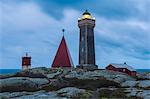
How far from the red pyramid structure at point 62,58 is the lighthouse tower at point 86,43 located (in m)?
2.45

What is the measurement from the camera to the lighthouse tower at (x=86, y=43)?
50219 millimetres

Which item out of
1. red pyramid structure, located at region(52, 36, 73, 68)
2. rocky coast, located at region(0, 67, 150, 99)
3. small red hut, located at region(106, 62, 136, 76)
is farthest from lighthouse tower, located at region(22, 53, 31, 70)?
small red hut, located at region(106, 62, 136, 76)

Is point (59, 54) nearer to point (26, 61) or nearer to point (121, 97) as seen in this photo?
point (26, 61)

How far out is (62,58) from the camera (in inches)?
1928

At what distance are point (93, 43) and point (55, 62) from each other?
7359 mm

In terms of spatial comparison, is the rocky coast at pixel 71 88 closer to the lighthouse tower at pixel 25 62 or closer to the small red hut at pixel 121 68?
the lighthouse tower at pixel 25 62

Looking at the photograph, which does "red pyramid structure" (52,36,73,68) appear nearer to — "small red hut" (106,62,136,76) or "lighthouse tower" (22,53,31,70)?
"lighthouse tower" (22,53,31,70)

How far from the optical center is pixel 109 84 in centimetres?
3034

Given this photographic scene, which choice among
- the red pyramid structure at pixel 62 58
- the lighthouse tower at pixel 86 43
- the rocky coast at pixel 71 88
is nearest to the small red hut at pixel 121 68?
the lighthouse tower at pixel 86 43

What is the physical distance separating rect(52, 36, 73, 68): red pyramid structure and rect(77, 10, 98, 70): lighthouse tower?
245 centimetres

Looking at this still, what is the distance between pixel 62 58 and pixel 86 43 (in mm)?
4856

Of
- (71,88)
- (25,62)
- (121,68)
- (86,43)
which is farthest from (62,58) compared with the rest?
(71,88)

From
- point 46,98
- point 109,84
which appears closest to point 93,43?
point 109,84

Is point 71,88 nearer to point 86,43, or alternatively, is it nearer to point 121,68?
point 86,43
